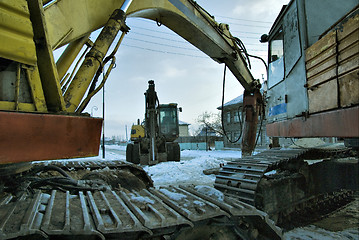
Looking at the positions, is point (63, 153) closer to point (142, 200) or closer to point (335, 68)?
point (142, 200)

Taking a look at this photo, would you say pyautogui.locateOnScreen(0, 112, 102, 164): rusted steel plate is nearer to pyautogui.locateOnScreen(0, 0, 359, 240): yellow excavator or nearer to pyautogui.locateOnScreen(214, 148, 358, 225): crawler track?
pyautogui.locateOnScreen(0, 0, 359, 240): yellow excavator

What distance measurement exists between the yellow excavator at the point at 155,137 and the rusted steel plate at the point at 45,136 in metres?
8.57

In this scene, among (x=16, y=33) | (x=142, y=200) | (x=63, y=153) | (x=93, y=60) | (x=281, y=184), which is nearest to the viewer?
(x=16, y=33)

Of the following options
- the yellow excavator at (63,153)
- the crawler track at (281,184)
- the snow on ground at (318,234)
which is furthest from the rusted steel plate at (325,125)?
the snow on ground at (318,234)

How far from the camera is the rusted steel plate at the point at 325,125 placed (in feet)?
7.29

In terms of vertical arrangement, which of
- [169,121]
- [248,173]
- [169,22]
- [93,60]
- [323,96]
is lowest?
[248,173]

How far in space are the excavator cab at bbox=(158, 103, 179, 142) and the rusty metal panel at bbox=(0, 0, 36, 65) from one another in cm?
1402

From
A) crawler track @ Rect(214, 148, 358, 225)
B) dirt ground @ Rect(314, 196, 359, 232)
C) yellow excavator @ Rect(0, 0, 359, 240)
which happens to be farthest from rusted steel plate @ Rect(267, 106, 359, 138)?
dirt ground @ Rect(314, 196, 359, 232)

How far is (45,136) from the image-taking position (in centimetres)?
152

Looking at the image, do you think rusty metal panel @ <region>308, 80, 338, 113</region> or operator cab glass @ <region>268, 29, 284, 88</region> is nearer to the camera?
rusty metal panel @ <region>308, 80, 338, 113</region>

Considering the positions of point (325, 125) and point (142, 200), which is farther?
point (325, 125)

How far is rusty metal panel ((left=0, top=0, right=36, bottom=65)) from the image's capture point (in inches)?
55.7

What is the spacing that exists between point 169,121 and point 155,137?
4.78 metres

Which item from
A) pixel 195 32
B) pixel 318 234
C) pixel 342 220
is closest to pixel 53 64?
pixel 195 32
